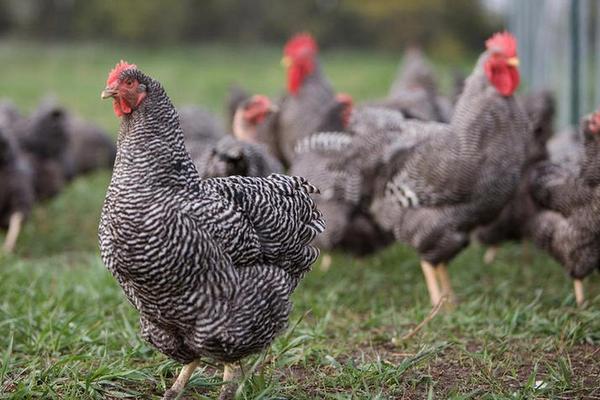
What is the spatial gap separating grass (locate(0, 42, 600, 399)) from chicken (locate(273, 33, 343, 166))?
166 cm

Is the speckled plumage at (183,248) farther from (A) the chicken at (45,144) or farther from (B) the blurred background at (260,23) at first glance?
(B) the blurred background at (260,23)

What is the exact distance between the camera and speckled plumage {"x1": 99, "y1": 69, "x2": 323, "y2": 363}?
10.9 feet

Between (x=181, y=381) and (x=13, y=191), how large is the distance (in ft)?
13.1

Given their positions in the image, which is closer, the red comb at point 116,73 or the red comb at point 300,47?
the red comb at point 116,73

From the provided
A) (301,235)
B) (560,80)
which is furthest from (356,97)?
(301,235)

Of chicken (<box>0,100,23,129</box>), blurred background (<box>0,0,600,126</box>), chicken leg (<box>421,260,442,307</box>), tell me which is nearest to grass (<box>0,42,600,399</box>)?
chicken leg (<box>421,260,442,307</box>)

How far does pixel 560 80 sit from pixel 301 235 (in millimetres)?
7781

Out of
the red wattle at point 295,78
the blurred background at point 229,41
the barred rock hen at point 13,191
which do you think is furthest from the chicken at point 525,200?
the blurred background at point 229,41

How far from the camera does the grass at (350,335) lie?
3.87 m

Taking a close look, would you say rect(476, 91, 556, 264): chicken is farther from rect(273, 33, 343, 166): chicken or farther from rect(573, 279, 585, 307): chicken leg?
rect(273, 33, 343, 166): chicken

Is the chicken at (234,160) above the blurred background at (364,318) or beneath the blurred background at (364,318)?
above

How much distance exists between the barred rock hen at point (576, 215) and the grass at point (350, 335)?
28cm

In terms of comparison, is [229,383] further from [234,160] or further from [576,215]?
[576,215]

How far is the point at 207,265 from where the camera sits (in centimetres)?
338
